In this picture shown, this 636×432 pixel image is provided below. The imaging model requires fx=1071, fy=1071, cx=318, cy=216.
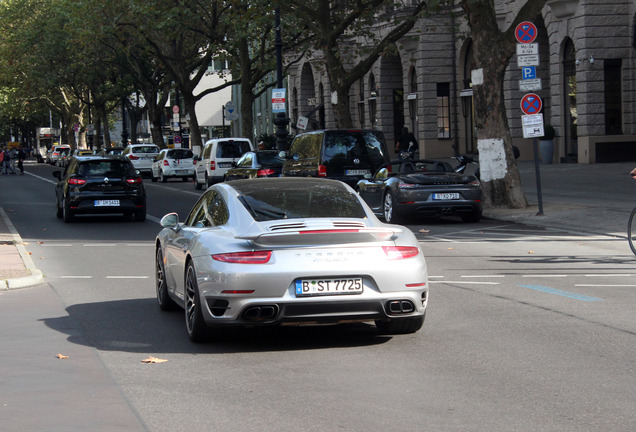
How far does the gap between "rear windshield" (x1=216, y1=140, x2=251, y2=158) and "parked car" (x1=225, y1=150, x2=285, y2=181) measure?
6.22 metres

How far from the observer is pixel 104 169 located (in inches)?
934

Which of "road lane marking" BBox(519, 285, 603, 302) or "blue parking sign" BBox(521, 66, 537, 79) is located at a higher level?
"blue parking sign" BBox(521, 66, 537, 79)

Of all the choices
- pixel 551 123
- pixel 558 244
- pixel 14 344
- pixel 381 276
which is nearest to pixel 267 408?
pixel 381 276

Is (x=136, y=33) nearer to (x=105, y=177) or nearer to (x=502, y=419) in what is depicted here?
(x=105, y=177)

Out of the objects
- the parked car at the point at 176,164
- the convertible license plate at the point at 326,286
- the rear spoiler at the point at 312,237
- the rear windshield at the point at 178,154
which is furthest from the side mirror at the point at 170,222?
the rear windshield at the point at 178,154

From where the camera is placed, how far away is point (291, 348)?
8.25m

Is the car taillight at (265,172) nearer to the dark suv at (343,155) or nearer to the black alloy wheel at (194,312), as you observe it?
the dark suv at (343,155)

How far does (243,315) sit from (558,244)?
9.26 metres

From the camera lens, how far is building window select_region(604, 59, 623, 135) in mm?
35719

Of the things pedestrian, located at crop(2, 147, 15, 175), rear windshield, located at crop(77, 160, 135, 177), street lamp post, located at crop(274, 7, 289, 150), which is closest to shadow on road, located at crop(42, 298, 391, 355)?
rear windshield, located at crop(77, 160, 135, 177)

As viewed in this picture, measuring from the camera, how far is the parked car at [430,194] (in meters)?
20.1

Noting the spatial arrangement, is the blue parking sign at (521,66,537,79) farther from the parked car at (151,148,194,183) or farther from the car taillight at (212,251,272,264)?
the parked car at (151,148,194,183)

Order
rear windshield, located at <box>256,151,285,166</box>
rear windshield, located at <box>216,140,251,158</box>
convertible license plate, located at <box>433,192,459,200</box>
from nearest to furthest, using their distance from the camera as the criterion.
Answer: convertible license plate, located at <box>433,192,459,200</box> → rear windshield, located at <box>256,151,285,166</box> → rear windshield, located at <box>216,140,251,158</box>

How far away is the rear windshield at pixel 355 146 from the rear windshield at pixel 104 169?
4478 mm
